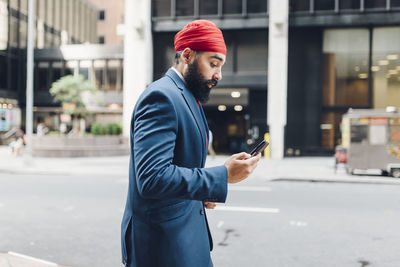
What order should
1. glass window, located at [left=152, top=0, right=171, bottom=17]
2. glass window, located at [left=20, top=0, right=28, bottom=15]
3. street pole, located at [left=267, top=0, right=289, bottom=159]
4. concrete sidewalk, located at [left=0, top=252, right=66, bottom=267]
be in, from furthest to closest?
glass window, located at [left=20, top=0, right=28, bottom=15], glass window, located at [left=152, top=0, right=171, bottom=17], street pole, located at [left=267, top=0, right=289, bottom=159], concrete sidewalk, located at [left=0, top=252, right=66, bottom=267]

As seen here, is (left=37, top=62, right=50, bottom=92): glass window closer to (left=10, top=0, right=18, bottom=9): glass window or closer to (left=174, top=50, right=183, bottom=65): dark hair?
(left=10, top=0, right=18, bottom=9): glass window

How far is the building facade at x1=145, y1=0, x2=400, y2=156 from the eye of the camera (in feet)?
65.2

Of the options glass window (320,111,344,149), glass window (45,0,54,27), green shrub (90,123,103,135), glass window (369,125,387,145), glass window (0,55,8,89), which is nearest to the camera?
glass window (369,125,387,145)

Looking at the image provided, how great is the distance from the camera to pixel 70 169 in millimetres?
13930

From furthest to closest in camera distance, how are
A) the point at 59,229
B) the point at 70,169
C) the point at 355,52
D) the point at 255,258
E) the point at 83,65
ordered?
the point at 83,65 → the point at 355,52 → the point at 70,169 → the point at 59,229 → the point at 255,258

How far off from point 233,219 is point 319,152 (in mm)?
15412

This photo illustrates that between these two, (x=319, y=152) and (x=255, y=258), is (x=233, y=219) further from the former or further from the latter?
(x=319, y=152)

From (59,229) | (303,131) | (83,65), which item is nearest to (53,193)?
(59,229)

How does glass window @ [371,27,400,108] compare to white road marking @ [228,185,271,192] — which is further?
glass window @ [371,27,400,108]

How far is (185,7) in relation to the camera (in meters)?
21.6

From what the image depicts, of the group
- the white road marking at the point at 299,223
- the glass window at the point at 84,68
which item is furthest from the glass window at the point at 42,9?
the white road marking at the point at 299,223

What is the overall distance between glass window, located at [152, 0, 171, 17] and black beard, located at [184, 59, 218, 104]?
2126cm

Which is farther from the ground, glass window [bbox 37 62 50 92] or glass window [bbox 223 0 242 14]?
glass window [bbox 223 0 242 14]

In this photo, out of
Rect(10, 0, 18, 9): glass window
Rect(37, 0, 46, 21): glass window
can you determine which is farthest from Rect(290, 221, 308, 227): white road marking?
Rect(37, 0, 46, 21): glass window
